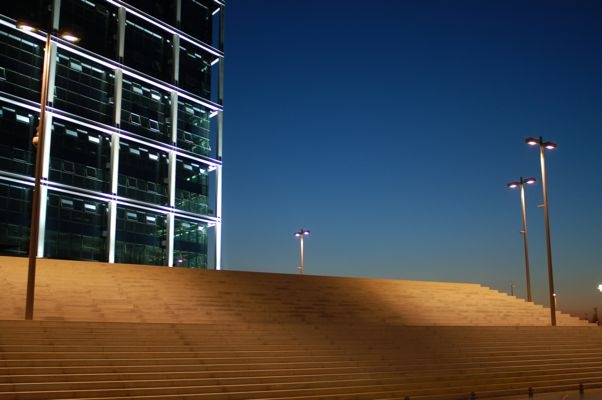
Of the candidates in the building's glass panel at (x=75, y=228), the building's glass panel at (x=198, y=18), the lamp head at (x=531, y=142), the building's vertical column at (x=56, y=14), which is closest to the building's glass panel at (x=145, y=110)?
the building's vertical column at (x=56, y=14)

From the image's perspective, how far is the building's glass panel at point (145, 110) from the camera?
4556 centimetres

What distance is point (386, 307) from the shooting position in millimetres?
29438

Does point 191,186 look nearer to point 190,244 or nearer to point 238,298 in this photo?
point 190,244

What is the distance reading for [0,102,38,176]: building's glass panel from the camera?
123 feet

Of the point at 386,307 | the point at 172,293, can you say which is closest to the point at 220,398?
the point at 172,293

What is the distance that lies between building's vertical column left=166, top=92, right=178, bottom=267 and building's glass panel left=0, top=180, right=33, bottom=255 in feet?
33.4

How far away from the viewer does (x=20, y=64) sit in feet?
129

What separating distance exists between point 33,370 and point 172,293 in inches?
429

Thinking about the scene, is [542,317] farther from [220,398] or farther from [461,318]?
[220,398]

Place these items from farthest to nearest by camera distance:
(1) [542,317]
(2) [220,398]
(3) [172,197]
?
(3) [172,197], (1) [542,317], (2) [220,398]

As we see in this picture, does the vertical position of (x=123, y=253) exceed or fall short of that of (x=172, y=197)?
it falls short

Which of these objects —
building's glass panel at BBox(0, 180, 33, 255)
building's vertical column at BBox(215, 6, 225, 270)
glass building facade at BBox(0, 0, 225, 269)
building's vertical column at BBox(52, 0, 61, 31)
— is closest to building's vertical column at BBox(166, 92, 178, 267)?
glass building facade at BBox(0, 0, 225, 269)

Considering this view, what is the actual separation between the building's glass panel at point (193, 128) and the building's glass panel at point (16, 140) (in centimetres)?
1191

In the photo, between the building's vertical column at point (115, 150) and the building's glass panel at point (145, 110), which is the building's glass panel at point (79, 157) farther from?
the building's glass panel at point (145, 110)
